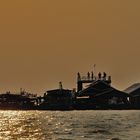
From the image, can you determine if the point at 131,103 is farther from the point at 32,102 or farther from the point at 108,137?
the point at 108,137

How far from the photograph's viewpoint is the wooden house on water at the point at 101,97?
6412 inches

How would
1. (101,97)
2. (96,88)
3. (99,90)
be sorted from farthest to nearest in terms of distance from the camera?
(99,90), (96,88), (101,97)

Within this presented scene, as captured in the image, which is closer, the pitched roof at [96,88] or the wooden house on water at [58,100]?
the pitched roof at [96,88]

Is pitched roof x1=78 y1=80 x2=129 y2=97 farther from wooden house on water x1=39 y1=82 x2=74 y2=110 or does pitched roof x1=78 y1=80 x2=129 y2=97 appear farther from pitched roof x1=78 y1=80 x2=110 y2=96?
wooden house on water x1=39 y1=82 x2=74 y2=110

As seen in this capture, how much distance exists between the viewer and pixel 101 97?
163 meters

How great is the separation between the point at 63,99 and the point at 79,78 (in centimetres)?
897

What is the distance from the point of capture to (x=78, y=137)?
202 ft

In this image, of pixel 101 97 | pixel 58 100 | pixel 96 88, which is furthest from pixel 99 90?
pixel 58 100

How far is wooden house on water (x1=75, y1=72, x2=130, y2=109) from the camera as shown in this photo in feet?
534

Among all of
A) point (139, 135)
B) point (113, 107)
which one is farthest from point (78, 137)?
point (113, 107)

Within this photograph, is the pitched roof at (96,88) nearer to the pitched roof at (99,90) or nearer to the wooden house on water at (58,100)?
the pitched roof at (99,90)

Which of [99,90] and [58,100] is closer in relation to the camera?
[99,90]

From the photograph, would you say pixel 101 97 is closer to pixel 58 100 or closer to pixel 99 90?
pixel 99 90

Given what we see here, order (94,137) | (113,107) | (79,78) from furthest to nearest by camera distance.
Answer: (79,78)
(113,107)
(94,137)
